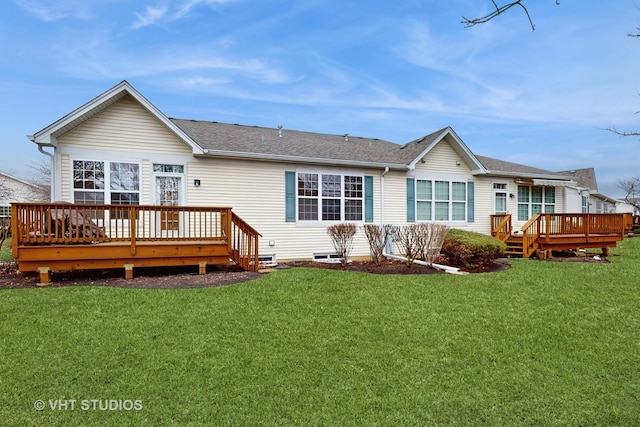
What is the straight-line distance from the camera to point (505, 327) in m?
4.84

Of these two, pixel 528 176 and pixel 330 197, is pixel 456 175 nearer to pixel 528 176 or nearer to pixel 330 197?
pixel 528 176

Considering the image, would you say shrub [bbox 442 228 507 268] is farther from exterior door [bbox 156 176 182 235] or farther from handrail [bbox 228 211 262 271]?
exterior door [bbox 156 176 182 235]

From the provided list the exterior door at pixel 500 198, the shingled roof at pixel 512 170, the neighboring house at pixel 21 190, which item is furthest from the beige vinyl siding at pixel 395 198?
the neighboring house at pixel 21 190

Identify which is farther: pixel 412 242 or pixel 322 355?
pixel 412 242

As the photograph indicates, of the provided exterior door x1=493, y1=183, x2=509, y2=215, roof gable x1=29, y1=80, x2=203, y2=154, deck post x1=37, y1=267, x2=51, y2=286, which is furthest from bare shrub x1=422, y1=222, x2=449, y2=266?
deck post x1=37, y1=267, x2=51, y2=286

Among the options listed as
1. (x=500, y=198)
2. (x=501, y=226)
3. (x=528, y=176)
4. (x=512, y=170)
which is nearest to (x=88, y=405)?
(x=501, y=226)

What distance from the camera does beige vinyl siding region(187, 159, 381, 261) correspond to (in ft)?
31.2

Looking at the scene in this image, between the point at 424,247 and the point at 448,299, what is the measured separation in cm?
322

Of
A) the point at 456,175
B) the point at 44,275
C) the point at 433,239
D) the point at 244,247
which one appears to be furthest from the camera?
the point at 456,175

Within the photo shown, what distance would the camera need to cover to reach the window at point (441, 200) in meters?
12.3

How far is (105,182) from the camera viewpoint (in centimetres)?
854

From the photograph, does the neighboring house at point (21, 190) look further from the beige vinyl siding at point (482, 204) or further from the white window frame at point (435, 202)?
the beige vinyl siding at point (482, 204)

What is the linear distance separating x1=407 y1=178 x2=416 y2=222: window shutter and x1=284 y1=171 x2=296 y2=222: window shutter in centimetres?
428

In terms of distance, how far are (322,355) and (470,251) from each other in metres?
7.18
